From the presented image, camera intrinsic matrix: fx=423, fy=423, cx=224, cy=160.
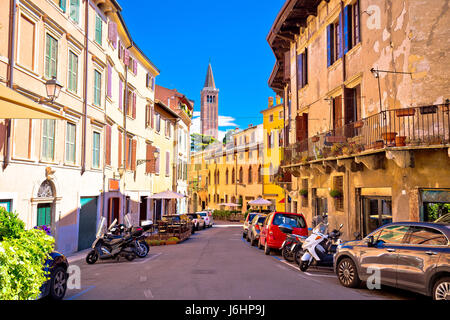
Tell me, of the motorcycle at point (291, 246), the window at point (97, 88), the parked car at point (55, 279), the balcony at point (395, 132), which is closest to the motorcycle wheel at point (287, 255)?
the motorcycle at point (291, 246)

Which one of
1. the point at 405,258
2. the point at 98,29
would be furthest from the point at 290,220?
the point at 98,29

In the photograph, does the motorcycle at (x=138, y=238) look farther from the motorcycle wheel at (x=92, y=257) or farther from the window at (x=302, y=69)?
the window at (x=302, y=69)

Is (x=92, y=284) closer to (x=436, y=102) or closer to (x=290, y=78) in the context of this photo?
(x=436, y=102)

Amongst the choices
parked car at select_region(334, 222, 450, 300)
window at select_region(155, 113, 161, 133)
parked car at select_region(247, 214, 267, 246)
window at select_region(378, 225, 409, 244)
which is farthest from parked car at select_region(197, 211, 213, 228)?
window at select_region(378, 225, 409, 244)

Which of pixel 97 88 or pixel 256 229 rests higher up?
pixel 97 88

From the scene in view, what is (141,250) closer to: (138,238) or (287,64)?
(138,238)

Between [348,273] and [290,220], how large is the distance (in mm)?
6840

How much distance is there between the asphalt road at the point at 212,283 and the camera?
8.30 metres

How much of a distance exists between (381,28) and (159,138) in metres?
23.1

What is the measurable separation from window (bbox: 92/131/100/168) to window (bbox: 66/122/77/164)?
223cm

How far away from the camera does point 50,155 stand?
15.6 m

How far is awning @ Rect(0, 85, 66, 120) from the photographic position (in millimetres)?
6912

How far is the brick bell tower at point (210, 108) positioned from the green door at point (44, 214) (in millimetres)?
121175

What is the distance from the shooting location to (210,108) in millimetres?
140000
